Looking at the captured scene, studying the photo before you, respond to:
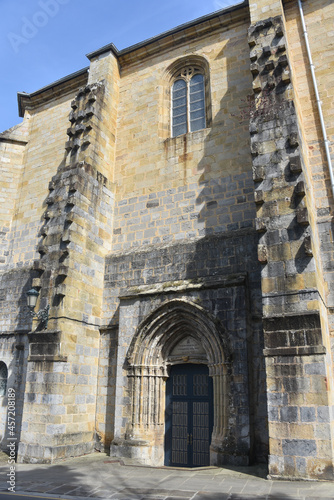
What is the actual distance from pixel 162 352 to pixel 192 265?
1.92 meters

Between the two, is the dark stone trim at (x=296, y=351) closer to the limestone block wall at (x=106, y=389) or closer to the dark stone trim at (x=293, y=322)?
the dark stone trim at (x=293, y=322)

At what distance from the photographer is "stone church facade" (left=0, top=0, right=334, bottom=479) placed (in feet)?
22.0

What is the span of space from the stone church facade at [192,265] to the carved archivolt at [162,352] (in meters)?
0.03

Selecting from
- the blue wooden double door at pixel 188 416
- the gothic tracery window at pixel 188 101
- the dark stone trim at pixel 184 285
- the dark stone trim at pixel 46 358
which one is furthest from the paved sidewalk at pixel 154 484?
the gothic tracery window at pixel 188 101

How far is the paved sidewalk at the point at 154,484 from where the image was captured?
5.29 m

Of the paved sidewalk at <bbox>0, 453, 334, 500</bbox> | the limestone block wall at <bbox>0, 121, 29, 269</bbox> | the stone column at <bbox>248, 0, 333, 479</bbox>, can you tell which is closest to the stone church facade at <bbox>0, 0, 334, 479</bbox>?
A: the stone column at <bbox>248, 0, 333, 479</bbox>

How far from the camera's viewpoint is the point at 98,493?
5.59 m

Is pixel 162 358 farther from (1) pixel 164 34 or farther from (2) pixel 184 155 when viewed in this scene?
(1) pixel 164 34

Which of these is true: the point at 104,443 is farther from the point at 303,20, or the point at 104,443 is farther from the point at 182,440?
the point at 303,20

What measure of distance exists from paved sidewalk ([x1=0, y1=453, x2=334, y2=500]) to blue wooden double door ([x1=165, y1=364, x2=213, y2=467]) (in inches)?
36.3

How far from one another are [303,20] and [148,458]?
32.7 feet

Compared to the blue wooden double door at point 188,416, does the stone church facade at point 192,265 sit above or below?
above

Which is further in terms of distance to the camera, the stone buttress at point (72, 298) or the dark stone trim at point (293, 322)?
the stone buttress at point (72, 298)

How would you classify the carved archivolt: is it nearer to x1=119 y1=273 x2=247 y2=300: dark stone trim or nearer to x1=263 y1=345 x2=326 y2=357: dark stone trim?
x1=119 y1=273 x2=247 y2=300: dark stone trim
